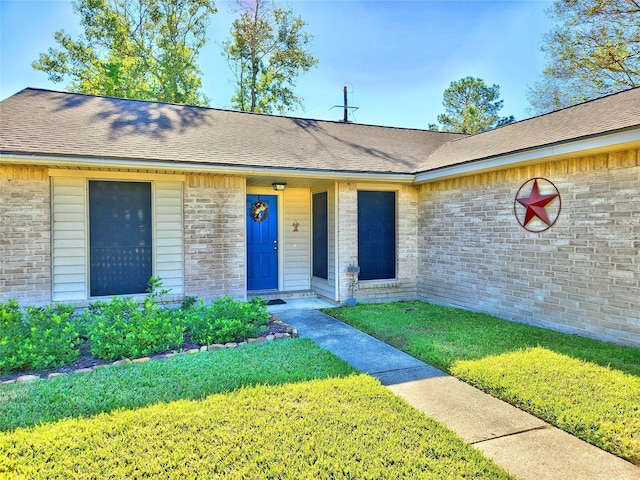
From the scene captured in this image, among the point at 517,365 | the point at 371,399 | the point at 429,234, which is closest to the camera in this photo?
the point at 371,399

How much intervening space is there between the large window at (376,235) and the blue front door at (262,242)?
6.67 ft

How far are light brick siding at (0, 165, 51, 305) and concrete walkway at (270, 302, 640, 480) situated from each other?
15.4 feet

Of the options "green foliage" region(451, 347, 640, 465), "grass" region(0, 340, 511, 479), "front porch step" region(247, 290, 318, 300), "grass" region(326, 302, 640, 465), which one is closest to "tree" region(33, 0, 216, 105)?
"front porch step" region(247, 290, 318, 300)

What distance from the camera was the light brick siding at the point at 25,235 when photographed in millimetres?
6000

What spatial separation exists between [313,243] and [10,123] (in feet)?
20.1

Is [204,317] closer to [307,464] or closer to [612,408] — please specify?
[307,464]

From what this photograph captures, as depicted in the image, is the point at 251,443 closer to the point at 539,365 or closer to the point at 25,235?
the point at 539,365

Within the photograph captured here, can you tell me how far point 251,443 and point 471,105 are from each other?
27.9 m

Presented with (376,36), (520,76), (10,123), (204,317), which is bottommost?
(204,317)

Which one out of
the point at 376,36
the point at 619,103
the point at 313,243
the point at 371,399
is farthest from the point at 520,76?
the point at 371,399

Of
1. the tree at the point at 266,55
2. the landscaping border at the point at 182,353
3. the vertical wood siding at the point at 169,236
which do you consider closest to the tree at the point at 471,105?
the tree at the point at 266,55

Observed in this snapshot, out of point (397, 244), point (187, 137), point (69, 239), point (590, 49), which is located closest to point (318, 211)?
point (397, 244)

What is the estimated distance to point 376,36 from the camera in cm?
1248

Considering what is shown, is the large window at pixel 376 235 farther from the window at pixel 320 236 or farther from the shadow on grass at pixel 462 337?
the shadow on grass at pixel 462 337
